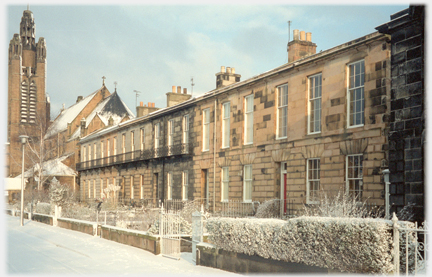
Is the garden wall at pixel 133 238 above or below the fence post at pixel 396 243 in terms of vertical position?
below

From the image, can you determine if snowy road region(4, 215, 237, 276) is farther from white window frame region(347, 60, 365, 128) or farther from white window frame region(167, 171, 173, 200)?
white window frame region(167, 171, 173, 200)

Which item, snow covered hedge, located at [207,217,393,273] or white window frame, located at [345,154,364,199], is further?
white window frame, located at [345,154,364,199]

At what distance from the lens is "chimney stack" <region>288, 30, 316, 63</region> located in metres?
23.5

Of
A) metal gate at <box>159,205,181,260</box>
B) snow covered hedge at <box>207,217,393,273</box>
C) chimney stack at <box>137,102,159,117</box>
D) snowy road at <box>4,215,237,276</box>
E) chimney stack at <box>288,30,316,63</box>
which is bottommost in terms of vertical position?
snowy road at <box>4,215,237,276</box>

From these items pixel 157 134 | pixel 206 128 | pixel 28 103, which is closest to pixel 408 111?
pixel 206 128

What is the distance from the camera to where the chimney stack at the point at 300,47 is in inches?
924

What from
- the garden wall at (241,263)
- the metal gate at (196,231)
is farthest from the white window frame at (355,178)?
the garden wall at (241,263)

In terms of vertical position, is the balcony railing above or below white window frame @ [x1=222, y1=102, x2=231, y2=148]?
below

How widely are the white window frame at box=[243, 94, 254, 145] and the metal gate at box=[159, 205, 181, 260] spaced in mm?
9941

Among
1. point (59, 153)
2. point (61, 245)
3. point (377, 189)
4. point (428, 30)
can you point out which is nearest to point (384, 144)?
point (377, 189)

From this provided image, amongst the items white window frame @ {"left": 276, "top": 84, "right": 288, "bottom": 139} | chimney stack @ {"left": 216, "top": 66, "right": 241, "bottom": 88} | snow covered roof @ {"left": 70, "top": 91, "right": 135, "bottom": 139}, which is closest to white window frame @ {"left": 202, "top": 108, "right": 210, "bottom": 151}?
chimney stack @ {"left": 216, "top": 66, "right": 241, "bottom": 88}

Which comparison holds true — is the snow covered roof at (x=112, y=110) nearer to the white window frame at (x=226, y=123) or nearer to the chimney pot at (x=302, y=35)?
the white window frame at (x=226, y=123)

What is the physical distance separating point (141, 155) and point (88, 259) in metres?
23.5

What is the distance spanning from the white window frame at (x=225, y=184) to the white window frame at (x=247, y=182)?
187 centimetres
